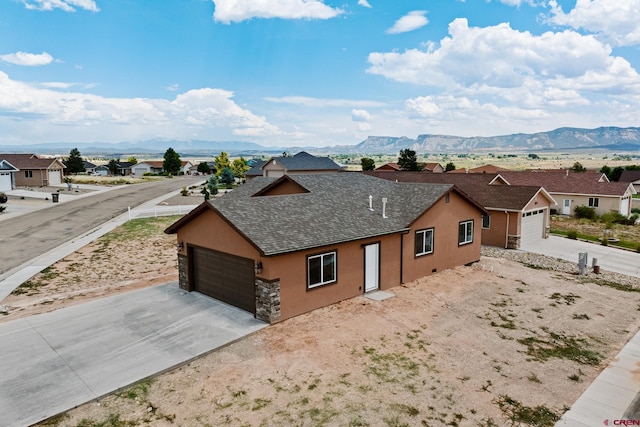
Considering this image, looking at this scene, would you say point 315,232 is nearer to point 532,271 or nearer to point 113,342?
point 113,342

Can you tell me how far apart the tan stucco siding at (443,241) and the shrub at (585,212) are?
2653cm

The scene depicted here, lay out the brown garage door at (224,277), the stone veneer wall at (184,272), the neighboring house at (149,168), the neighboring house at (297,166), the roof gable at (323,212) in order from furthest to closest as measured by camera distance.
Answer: the neighboring house at (149,168)
the neighboring house at (297,166)
the stone veneer wall at (184,272)
the brown garage door at (224,277)
the roof gable at (323,212)

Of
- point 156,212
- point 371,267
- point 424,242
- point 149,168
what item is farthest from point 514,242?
point 149,168

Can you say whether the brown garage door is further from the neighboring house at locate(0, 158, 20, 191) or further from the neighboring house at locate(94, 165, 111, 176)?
the neighboring house at locate(94, 165, 111, 176)

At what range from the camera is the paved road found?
23516 mm

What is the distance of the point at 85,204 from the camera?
44.5 m

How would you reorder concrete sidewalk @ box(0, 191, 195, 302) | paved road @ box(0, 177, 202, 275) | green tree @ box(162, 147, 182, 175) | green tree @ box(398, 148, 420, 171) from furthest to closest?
green tree @ box(162, 147, 182, 175) < green tree @ box(398, 148, 420, 171) < paved road @ box(0, 177, 202, 275) < concrete sidewalk @ box(0, 191, 195, 302)

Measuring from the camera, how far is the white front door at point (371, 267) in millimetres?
16422

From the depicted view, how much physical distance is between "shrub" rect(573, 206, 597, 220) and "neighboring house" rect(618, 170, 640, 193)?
31478mm

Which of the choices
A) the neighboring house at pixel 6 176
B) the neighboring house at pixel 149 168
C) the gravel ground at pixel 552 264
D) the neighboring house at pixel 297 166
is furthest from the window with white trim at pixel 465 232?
the neighboring house at pixel 149 168

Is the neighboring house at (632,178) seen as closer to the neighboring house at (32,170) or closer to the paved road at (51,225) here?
the paved road at (51,225)

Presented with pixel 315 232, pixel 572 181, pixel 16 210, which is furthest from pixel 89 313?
pixel 572 181

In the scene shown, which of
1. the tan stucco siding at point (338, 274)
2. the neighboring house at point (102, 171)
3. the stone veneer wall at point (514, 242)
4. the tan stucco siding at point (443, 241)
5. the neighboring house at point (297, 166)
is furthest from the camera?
the neighboring house at point (102, 171)

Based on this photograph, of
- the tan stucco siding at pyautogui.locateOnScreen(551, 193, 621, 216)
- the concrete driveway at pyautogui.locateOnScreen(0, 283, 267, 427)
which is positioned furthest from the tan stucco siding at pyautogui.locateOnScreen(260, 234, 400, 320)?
the tan stucco siding at pyautogui.locateOnScreen(551, 193, 621, 216)
